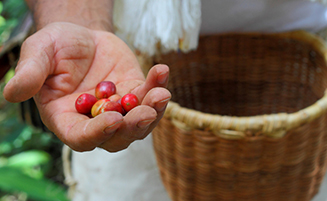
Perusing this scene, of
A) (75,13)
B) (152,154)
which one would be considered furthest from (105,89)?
(152,154)

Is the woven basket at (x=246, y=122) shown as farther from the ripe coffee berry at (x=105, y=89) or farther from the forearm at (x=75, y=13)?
the forearm at (x=75, y=13)

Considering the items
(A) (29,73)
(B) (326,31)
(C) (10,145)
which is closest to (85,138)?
(A) (29,73)

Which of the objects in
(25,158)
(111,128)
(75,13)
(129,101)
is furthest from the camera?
(25,158)

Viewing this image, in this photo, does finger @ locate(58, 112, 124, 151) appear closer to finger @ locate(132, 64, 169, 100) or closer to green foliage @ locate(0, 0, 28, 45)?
finger @ locate(132, 64, 169, 100)

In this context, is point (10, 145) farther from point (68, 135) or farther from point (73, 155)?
point (68, 135)

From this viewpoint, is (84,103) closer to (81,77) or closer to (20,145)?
(81,77)

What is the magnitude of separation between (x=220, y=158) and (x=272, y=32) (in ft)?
2.22

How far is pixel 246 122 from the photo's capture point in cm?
74

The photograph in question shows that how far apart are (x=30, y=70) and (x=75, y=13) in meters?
0.34

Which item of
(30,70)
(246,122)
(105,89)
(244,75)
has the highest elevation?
(30,70)

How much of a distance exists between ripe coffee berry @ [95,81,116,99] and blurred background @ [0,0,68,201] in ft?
1.29

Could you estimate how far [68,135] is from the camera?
0.55m

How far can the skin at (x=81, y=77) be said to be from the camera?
20.6 inches

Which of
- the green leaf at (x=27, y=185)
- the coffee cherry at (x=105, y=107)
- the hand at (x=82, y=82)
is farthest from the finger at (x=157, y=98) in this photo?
the green leaf at (x=27, y=185)
